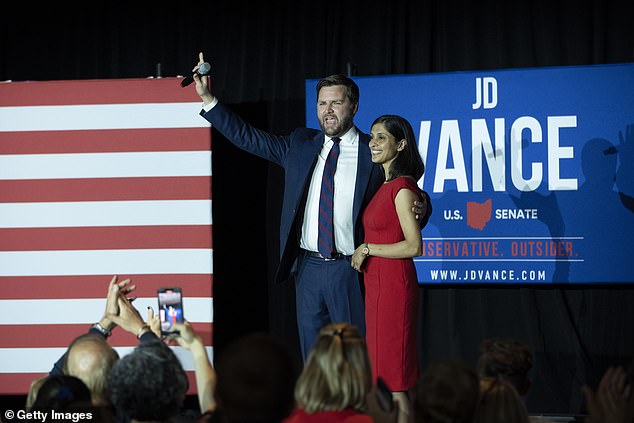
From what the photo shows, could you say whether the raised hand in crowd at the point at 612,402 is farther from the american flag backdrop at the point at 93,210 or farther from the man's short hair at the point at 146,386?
the american flag backdrop at the point at 93,210

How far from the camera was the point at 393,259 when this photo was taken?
3871 millimetres

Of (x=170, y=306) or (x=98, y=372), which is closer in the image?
(x=98, y=372)

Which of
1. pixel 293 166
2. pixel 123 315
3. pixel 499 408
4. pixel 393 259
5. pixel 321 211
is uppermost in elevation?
pixel 293 166

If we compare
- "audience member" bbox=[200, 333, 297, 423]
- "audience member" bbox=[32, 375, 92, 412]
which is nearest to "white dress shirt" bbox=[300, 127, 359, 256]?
"audience member" bbox=[32, 375, 92, 412]

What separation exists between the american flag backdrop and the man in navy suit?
25.7 inches

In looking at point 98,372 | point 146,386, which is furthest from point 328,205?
point 146,386

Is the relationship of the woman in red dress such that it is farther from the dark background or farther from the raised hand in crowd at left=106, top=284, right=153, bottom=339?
the dark background

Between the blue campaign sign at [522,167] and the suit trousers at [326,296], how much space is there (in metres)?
1.11

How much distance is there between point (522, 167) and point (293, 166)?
58.0 inches

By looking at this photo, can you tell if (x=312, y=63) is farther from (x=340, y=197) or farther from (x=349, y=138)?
(x=340, y=197)

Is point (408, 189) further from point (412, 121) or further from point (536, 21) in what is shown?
point (536, 21)

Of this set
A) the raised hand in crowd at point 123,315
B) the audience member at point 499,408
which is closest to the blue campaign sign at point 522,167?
the raised hand in crowd at point 123,315

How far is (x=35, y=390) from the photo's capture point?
2471mm

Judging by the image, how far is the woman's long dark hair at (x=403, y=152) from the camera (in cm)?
389
